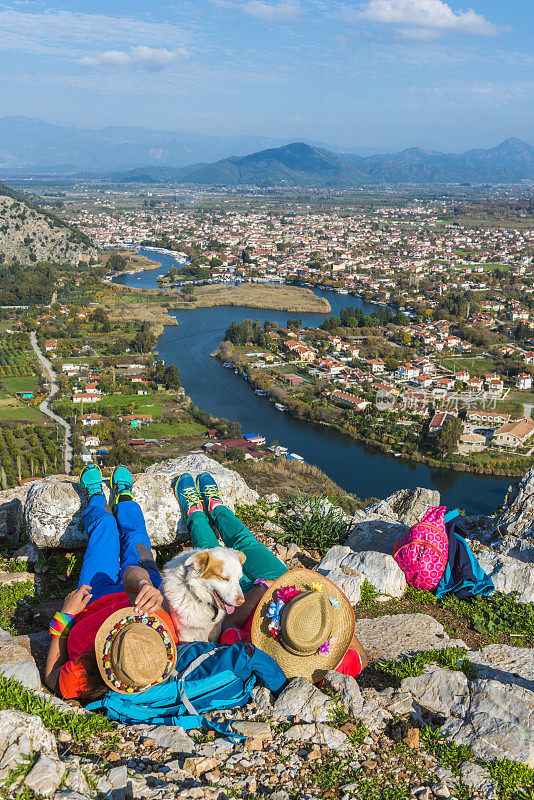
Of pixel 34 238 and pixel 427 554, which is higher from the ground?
pixel 34 238

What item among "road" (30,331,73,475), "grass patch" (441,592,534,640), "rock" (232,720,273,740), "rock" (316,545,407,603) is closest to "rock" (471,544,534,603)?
"grass patch" (441,592,534,640)

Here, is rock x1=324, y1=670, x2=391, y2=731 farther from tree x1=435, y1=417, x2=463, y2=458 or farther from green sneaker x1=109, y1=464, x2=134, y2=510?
tree x1=435, y1=417, x2=463, y2=458

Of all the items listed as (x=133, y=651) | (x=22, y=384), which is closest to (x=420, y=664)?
(x=133, y=651)

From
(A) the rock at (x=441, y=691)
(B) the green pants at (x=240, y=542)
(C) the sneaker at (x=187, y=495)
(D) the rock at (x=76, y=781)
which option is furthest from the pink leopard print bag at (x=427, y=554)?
(D) the rock at (x=76, y=781)

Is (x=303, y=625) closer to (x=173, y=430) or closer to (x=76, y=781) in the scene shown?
(x=76, y=781)

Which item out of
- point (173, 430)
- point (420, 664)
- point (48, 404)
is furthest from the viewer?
point (48, 404)

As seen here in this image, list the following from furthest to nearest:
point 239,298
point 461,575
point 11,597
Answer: point 239,298 < point 461,575 < point 11,597

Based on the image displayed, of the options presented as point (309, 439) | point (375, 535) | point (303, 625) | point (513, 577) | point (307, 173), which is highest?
point (307, 173)
